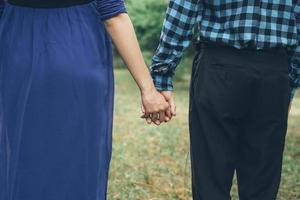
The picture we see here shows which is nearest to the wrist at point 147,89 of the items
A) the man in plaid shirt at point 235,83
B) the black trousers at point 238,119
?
the man in plaid shirt at point 235,83

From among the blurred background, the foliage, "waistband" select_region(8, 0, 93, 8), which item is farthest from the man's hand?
the foliage

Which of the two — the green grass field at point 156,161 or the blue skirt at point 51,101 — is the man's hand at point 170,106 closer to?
the blue skirt at point 51,101

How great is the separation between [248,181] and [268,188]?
0.11 metres

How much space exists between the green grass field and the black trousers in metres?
1.24

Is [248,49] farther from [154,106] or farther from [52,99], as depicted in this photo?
[52,99]

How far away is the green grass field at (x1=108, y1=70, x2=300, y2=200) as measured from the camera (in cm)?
586

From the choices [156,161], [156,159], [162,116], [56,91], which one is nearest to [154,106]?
[162,116]

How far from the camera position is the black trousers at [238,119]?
3.13 meters

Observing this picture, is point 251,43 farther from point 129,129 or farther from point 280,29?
point 129,129

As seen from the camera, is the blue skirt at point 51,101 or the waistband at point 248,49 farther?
the waistband at point 248,49

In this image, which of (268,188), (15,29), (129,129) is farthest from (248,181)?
(129,129)

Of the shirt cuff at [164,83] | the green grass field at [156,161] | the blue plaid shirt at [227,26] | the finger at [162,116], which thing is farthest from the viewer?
the green grass field at [156,161]

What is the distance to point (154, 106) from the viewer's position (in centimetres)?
283

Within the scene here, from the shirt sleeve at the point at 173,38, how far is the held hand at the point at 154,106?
344 mm
